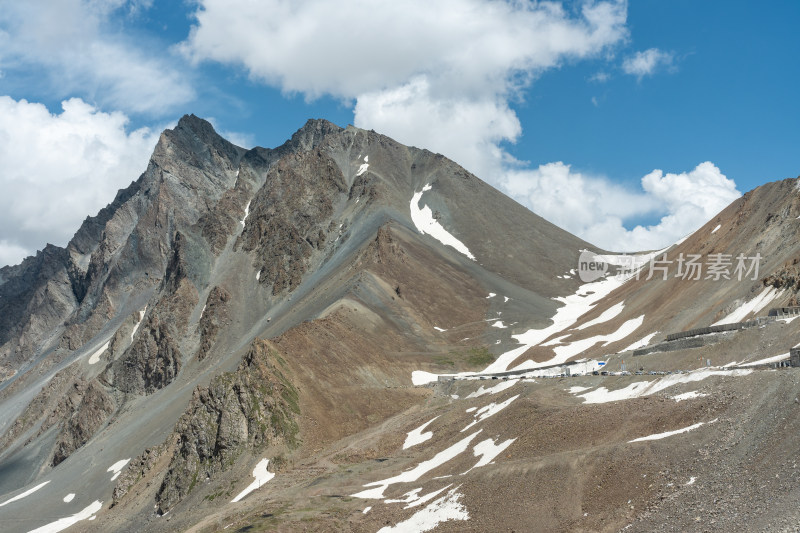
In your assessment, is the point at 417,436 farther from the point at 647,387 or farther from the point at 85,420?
the point at 85,420

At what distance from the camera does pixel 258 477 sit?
7088 centimetres

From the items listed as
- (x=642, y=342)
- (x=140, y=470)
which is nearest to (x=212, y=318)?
(x=140, y=470)

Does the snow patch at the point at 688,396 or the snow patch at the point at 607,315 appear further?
the snow patch at the point at 607,315

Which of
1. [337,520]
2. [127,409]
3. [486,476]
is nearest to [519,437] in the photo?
[486,476]

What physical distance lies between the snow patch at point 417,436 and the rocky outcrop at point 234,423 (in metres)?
13.4

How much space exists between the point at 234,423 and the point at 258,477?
419 inches

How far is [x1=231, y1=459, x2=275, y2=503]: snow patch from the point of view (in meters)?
68.4

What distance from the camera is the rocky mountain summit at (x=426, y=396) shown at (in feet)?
121

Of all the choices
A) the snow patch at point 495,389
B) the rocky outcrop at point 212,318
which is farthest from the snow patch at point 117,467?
the snow patch at point 495,389

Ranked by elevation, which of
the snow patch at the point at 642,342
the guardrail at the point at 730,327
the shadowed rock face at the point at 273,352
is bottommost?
the snow patch at the point at 642,342

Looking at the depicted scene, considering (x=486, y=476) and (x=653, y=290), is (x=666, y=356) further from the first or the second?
(x=653, y=290)

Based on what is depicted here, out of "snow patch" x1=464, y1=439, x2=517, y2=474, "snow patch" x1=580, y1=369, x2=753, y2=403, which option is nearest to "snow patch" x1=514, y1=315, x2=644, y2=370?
"snow patch" x1=580, y1=369, x2=753, y2=403

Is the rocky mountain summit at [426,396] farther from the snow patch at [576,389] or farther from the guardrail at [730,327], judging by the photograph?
the snow patch at [576,389]

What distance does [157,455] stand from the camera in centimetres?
9644
